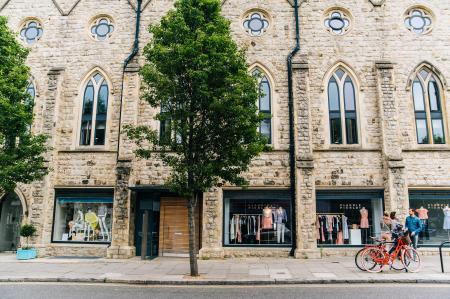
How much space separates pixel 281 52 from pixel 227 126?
722 cm

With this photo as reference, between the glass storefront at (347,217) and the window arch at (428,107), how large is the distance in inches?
143

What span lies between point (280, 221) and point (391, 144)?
5911mm

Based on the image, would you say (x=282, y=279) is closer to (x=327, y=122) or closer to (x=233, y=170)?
(x=233, y=170)

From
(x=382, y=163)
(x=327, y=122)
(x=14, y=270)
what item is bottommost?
(x=14, y=270)

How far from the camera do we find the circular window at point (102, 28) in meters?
17.7

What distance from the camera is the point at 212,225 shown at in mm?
14914

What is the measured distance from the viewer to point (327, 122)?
1612 centimetres

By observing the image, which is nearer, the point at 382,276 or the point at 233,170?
the point at 382,276

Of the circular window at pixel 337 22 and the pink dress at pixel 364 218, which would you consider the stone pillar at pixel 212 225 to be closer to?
the pink dress at pixel 364 218

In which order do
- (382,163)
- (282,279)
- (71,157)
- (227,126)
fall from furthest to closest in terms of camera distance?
1. (71,157)
2. (382,163)
3. (227,126)
4. (282,279)

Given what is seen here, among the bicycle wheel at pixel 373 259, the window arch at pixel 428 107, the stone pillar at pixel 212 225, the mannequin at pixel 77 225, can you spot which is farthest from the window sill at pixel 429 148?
the mannequin at pixel 77 225

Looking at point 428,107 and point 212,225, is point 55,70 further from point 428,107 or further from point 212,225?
point 428,107

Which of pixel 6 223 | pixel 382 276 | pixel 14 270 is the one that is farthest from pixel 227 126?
pixel 6 223

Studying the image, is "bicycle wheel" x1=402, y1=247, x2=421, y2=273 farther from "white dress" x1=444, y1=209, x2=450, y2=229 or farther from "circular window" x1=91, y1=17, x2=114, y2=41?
"circular window" x1=91, y1=17, x2=114, y2=41
